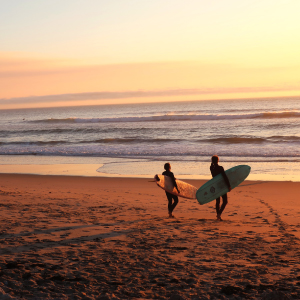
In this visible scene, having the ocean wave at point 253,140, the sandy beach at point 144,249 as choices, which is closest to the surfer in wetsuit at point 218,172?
the sandy beach at point 144,249

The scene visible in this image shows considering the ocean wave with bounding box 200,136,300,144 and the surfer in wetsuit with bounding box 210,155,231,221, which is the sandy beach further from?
the ocean wave with bounding box 200,136,300,144

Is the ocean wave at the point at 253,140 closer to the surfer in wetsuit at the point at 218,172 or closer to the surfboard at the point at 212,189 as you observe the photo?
the surfboard at the point at 212,189

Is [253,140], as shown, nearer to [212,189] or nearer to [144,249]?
[212,189]

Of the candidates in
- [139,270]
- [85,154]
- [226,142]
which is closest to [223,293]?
[139,270]

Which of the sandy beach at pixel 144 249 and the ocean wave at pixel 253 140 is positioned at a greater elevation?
the ocean wave at pixel 253 140

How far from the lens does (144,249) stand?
5242mm

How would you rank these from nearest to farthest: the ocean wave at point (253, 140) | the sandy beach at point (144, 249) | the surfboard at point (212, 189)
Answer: the sandy beach at point (144, 249) < the surfboard at point (212, 189) < the ocean wave at point (253, 140)

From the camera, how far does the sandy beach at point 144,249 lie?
3.93 meters

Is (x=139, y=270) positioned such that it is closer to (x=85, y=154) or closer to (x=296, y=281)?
(x=296, y=281)

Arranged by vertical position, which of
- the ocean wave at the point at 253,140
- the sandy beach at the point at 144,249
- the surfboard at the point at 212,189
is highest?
the ocean wave at the point at 253,140

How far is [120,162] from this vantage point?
716 inches

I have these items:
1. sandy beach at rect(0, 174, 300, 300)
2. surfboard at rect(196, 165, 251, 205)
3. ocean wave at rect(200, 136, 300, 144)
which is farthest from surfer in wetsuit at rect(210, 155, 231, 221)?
ocean wave at rect(200, 136, 300, 144)

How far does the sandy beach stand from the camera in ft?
12.9

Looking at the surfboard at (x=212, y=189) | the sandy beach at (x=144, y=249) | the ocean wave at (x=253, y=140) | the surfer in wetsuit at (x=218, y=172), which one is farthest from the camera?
the ocean wave at (x=253, y=140)
